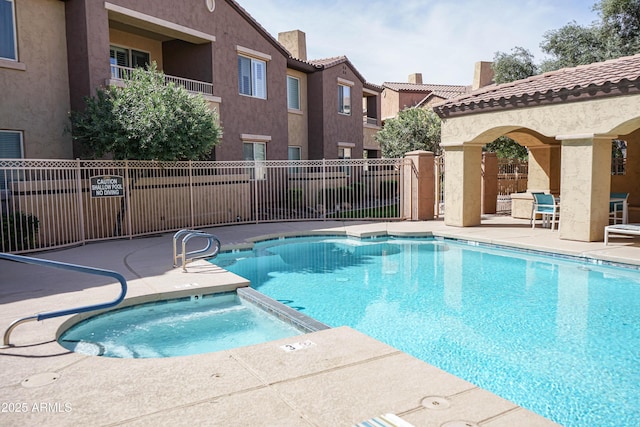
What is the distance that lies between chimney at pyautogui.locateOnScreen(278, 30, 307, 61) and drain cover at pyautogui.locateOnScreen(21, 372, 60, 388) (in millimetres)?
25338

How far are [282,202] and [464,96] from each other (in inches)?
341

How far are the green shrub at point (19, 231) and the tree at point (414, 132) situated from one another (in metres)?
18.0

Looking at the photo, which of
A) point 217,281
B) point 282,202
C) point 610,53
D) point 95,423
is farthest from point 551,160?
point 95,423

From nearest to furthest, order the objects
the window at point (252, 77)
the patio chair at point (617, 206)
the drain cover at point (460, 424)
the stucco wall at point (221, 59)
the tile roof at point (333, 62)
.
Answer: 1. the drain cover at point (460, 424)
2. the patio chair at point (617, 206)
3. the stucco wall at point (221, 59)
4. the window at point (252, 77)
5. the tile roof at point (333, 62)

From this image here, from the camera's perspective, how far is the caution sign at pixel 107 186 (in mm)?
12836

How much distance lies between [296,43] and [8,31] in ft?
55.5

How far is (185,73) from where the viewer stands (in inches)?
761

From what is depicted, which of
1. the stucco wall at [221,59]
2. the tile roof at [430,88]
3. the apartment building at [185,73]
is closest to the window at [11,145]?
the apartment building at [185,73]

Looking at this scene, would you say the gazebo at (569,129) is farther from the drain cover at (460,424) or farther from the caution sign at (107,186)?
the drain cover at (460,424)

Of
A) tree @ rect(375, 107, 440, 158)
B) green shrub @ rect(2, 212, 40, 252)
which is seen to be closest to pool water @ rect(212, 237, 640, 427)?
green shrub @ rect(2, 212, 40, 252)

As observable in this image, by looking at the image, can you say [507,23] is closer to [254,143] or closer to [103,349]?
[254,143]

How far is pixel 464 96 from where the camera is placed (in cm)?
1619

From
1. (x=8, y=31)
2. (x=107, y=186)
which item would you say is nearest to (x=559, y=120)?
(x=107, y=186)

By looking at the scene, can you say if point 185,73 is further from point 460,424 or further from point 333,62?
point 460,424
